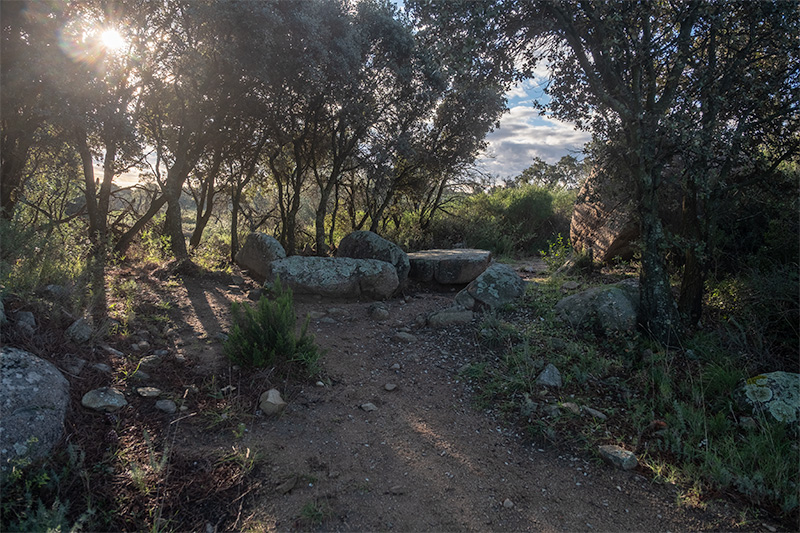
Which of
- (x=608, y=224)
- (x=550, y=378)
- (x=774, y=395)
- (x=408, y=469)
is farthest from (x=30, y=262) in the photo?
(x=608, y=224)

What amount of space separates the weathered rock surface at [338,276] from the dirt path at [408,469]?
7.78 feet

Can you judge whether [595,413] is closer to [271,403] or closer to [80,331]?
[271,403]

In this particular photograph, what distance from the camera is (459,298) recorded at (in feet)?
22.8

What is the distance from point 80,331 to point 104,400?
110 centimetres

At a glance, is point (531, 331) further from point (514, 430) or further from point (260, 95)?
point (260, 95)

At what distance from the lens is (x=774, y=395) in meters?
3.98

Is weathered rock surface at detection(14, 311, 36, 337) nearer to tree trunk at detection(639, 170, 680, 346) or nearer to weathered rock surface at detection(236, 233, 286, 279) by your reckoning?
weathered rock surface at detection(236, 233, 286, 279)

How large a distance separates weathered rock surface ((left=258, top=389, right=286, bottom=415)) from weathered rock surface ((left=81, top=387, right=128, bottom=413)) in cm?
110

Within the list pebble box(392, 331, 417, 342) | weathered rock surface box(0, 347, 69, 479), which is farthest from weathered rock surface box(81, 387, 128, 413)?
pebble box(392, 331, 417, 342)

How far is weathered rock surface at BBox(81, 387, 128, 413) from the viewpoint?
11.6 feet

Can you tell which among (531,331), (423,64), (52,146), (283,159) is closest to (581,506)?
(531,331)

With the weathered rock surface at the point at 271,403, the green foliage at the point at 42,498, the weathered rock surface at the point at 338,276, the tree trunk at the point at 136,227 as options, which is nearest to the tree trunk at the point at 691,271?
the weathered rock surface at the point at 338,276

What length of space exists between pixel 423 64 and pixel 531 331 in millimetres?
5448

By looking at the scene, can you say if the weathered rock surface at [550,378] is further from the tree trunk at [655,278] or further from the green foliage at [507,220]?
the green foliage at [507,220]
